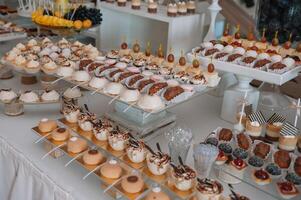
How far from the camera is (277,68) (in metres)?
1.45

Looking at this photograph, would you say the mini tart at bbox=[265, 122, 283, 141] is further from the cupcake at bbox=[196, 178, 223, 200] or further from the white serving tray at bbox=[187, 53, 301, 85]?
the cupcake at bbox=[196, 178, 223, 200]

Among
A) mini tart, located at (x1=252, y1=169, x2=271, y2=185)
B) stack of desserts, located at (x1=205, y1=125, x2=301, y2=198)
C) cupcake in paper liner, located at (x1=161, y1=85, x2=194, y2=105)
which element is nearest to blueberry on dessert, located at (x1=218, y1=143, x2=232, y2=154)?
stack of desserts, located at (x1=205, y1=125, x2=301, y2=198)

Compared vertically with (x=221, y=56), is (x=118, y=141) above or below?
below

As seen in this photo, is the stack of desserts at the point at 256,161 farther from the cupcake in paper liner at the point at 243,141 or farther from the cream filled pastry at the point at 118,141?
the cream filled pastry at the point at 118,141

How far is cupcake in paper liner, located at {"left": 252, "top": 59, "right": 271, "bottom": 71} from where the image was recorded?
148 cm

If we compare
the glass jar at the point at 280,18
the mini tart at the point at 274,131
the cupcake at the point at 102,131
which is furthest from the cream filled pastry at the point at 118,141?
the glass jar at the point at 280,18

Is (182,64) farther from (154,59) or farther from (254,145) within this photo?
(254,145)

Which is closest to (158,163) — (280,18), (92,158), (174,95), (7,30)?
(92,158)

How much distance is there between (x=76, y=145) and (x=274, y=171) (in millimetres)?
619

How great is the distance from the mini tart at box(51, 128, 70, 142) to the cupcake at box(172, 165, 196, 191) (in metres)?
0.43

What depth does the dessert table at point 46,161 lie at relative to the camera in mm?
1173

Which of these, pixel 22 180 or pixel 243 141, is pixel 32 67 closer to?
pixel 22 180

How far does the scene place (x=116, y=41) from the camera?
2625 mm

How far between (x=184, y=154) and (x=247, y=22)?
1.84m
